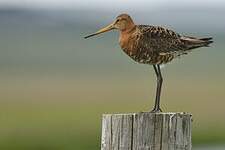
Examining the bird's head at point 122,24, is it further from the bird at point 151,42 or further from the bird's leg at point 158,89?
the bird's leg at point 158,89

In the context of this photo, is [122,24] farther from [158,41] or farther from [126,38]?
[158,41]

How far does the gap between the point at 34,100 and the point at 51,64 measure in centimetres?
3007

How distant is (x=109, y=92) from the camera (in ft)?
144

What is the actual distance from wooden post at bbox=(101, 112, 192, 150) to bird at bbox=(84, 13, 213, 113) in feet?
8.70

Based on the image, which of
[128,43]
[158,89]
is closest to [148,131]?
[158,89]

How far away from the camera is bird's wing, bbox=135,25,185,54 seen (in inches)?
419

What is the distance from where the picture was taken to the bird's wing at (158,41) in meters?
10.6

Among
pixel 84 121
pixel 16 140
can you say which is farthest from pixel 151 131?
pixel 84 121

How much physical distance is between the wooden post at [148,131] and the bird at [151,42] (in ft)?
8.70

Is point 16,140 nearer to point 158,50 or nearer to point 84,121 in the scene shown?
point 84,121

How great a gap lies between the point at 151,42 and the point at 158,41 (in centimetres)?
7

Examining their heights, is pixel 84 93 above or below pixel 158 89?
above

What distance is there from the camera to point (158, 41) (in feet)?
35.1

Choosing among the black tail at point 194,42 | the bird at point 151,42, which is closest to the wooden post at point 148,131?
the bird at point 151,42
